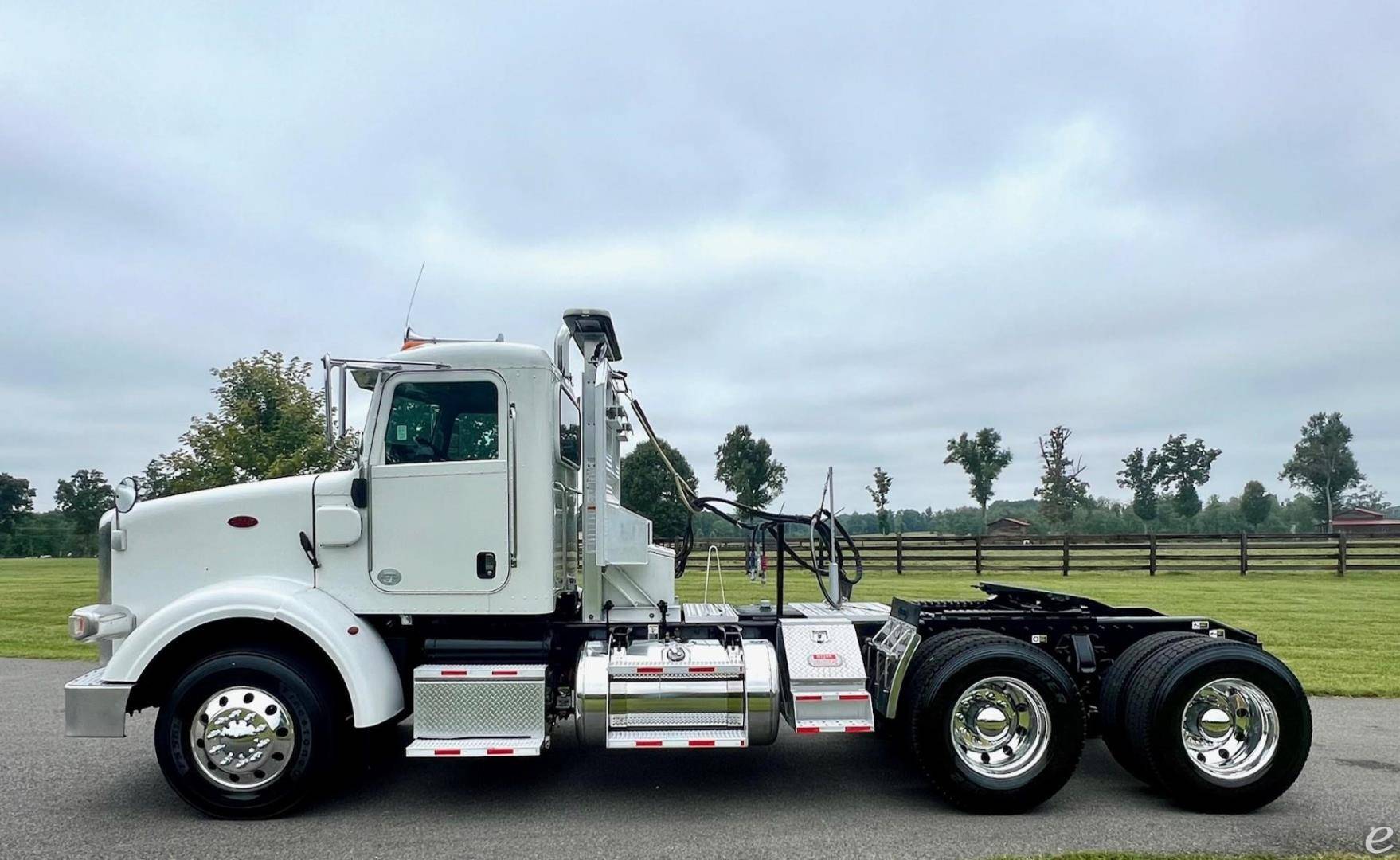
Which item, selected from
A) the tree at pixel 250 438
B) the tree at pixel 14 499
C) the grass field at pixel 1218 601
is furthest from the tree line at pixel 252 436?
the tree at pixel 14 499

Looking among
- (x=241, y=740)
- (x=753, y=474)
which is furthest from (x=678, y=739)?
(x=753, y=474)

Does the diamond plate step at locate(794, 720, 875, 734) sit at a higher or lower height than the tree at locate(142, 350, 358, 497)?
lower

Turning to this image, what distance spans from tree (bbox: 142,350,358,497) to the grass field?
2891 mm

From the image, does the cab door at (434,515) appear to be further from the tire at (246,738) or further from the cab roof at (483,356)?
the tire at (246,738)

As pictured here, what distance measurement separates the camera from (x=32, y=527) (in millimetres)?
57156

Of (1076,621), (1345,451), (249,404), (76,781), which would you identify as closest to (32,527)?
(249,404)

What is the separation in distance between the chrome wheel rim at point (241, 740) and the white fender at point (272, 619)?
0.40 meters

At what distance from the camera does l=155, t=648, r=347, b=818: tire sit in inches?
205

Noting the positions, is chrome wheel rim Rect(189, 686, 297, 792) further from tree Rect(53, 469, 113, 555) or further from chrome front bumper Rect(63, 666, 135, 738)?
tree Rect(53, 469, 113, 555)

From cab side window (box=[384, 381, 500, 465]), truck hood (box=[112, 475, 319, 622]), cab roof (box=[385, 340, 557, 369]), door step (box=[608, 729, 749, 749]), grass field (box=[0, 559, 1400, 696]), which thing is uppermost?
cab roof (box=[385, 340, 557, 369])

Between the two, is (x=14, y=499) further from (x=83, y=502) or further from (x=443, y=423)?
(x=443, y=423)

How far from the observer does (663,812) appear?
534 cm

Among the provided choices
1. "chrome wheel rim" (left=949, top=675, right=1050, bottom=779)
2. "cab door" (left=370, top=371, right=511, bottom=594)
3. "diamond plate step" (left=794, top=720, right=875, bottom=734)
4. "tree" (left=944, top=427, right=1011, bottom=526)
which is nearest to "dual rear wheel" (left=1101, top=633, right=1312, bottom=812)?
"chrome wheel rim" (left=949, top=675, right=1050, bottom=779)

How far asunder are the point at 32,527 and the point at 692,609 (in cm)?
6599
